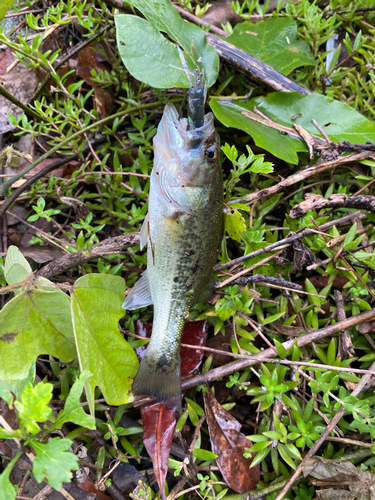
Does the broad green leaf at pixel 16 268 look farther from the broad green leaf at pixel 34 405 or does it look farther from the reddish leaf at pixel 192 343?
the reddish leaf at pixel 192 343

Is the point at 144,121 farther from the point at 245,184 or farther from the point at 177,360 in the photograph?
the point at 177,360

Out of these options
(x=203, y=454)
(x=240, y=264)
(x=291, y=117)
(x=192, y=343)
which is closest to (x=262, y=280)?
(x=240, y=264)

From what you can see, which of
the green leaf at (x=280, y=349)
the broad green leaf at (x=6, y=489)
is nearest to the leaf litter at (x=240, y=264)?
the green leaf at (x=280, y=349)

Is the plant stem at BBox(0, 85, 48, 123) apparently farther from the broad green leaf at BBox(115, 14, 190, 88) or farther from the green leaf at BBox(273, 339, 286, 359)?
the green leaf at BBox(273, 339, 286, 359)

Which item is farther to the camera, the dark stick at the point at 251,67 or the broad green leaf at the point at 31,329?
the dark stick at the point at 251,67

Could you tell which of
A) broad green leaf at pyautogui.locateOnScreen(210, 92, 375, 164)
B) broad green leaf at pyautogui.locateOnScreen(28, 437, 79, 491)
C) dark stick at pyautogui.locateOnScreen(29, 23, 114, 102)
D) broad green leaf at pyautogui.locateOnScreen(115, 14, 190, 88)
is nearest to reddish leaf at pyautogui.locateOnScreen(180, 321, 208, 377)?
broad green leaf at pyautogui.locateOnScreen(28, 437, 79, 491)

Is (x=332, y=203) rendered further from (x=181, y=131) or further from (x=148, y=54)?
(x=148, y=54)
